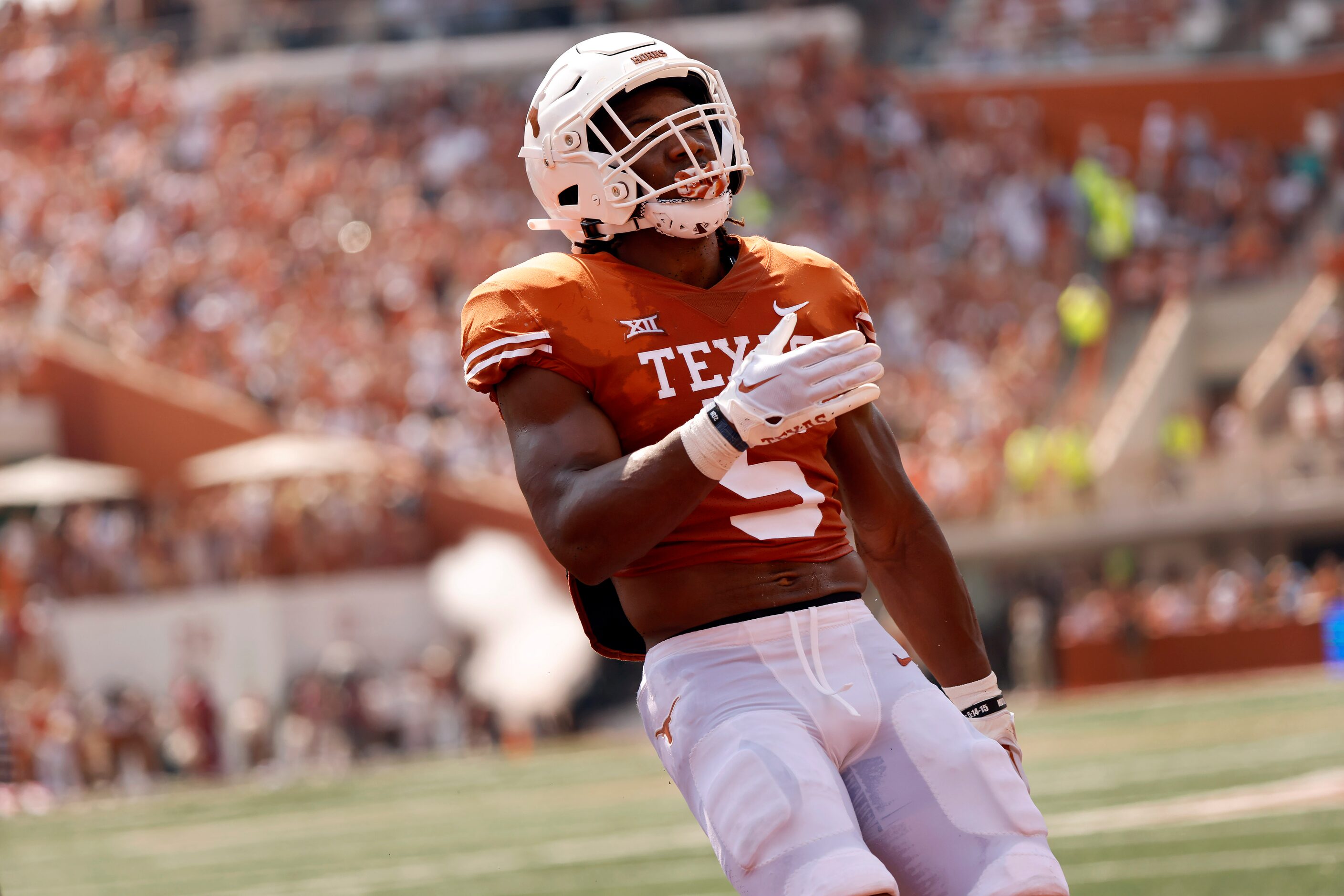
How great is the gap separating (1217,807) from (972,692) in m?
5.73

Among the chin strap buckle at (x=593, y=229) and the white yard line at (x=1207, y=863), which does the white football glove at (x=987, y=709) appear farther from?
the white yard line at (x=1207, y=863)

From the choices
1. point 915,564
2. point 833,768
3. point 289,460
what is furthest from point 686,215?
point 289,460

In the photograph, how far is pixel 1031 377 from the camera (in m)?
20.8

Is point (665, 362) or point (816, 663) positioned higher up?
point (665, 362)

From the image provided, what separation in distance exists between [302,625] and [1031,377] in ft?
26.8

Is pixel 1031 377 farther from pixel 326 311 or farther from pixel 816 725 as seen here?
pixel 816 725

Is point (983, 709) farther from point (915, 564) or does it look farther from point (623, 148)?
point (623, 148)

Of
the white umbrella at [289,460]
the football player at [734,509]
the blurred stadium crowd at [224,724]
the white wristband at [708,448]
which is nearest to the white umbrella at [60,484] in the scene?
the white umbrella at [289,460]

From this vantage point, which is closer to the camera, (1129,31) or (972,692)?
(972,692)

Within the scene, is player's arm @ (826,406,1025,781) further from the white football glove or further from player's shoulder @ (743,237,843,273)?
player's shoulder @ (743,237,843,273)

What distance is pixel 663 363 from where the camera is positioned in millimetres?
3012

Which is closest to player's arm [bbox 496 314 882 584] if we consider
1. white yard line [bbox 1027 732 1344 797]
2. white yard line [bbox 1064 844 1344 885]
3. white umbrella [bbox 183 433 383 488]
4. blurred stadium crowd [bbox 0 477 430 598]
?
white yard line [bbox 1064 844 1344 885]

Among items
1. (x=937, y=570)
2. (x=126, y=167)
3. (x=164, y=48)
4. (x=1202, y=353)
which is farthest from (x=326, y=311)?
(x=937, y=570)

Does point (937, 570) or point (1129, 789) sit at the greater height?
point (937, 570)
